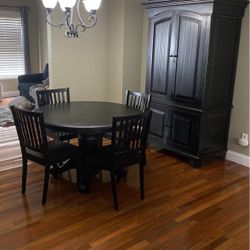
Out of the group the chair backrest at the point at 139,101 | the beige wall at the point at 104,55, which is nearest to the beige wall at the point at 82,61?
the beige wall at the point at 104,55

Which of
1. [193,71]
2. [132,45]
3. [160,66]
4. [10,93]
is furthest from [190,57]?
[10,93]

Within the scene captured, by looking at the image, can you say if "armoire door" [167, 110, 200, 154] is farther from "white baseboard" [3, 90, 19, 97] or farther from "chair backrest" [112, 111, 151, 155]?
"white baseboard" [3, 90, 19, 97]

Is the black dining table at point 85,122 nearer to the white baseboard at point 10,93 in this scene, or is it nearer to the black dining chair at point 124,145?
the black dining chair at point 124,145

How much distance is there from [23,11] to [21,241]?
21.5 feet

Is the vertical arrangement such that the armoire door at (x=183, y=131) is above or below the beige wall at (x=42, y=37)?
below

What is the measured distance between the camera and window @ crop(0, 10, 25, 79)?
7383 mm

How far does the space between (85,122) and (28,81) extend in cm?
A: 484

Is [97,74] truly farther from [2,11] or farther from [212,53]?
[2,11]

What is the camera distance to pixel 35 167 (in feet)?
11.7

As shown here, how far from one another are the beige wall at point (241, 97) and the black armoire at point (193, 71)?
65mm

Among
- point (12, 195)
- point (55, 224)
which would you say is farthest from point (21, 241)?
point (12, 195)

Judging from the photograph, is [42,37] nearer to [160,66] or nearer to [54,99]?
[54,99]

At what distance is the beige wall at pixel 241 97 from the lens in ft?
11.5

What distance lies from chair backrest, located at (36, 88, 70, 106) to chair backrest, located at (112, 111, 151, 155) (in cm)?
143
